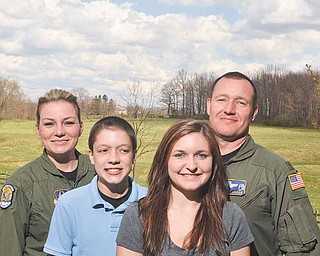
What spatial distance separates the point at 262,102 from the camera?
8312 cm

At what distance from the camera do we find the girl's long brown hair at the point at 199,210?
284 cm

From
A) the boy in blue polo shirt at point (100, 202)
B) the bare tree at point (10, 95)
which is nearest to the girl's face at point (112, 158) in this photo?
the boy in blue polo shirt at point (100, 202)

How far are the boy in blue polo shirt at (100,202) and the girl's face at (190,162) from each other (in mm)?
468

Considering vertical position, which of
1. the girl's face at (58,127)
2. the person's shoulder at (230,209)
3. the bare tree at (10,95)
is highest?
the bare tree at (10,95)

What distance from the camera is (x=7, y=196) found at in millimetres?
3490

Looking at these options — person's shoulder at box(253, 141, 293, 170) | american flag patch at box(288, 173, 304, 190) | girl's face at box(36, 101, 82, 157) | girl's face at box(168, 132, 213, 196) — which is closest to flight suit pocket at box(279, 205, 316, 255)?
american flag patch at box(288, 173, 304, 190)

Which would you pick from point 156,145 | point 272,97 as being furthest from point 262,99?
point 156,145

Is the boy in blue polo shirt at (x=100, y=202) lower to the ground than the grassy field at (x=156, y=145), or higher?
higher

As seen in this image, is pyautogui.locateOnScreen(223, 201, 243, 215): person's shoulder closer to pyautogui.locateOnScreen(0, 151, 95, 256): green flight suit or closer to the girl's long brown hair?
the girl's long brown hair

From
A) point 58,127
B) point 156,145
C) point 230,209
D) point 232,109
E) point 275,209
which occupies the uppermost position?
point 232,109

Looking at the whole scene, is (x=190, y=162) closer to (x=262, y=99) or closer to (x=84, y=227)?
(x=84, y=227)

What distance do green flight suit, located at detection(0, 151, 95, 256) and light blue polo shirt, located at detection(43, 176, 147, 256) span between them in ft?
1.24

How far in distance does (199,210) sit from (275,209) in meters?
0.82

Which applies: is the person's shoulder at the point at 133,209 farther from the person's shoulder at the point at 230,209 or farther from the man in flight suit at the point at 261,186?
the man in flight suit at the point at 261,186
